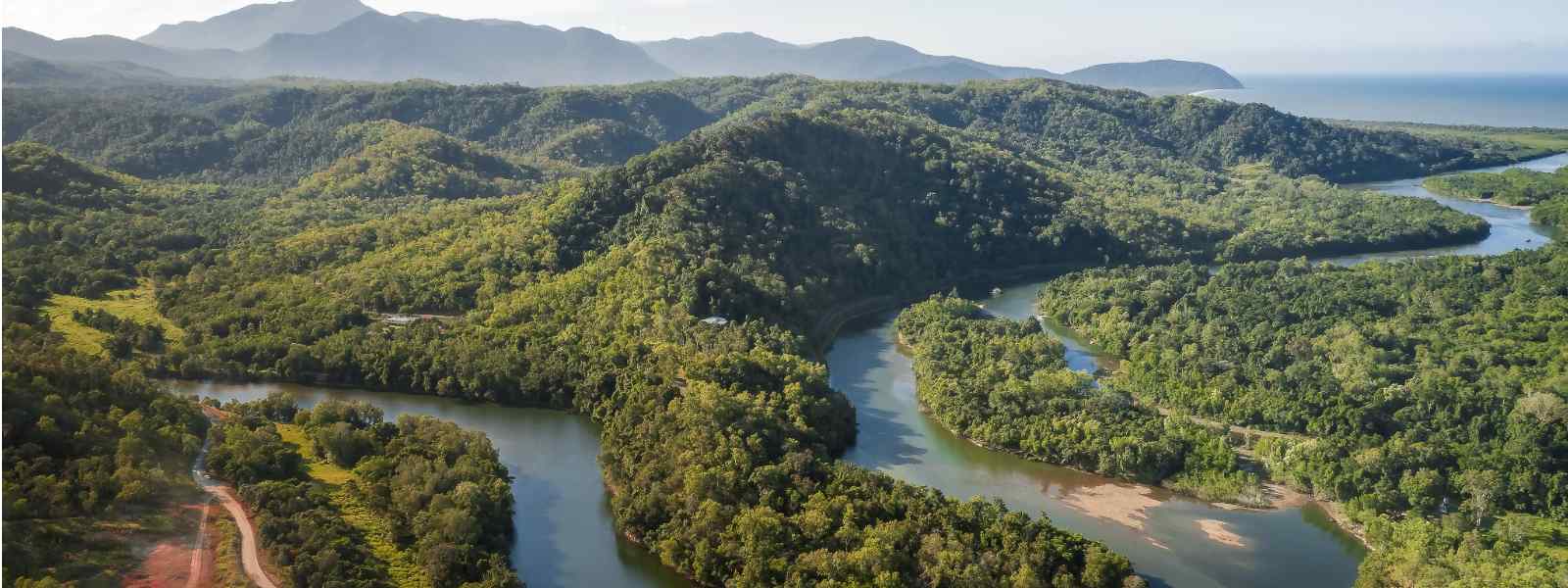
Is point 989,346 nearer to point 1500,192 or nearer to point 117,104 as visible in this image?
point 1500,192

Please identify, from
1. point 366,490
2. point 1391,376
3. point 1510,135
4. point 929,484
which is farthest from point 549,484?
point 1510,135

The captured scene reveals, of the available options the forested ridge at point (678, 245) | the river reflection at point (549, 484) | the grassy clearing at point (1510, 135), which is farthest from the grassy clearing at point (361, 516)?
the grassy clearing at point (1510, 135)

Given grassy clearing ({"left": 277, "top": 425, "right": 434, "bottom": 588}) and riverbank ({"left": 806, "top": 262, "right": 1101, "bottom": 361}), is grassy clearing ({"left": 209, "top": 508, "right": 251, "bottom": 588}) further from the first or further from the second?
riverbank ({"left": 806, "top": 262, "right": 1101, "bottom": 361})

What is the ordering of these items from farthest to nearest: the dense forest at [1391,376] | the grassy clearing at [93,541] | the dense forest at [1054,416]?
the dense forest at [1054,416] → the dense forest at [1391,376] → the grassy clearing at [93,541]

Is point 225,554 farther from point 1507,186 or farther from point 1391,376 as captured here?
point 1507,186

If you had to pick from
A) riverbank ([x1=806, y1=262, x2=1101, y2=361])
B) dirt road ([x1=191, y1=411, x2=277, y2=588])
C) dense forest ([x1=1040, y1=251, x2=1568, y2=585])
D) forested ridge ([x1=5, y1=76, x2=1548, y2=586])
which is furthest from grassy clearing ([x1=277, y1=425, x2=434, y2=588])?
dense forest ([x1=1040, y1=251, x2=1568, y2=585])

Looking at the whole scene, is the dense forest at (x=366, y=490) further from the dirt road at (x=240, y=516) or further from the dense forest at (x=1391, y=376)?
the dense forest at (x=1391, y=376)
